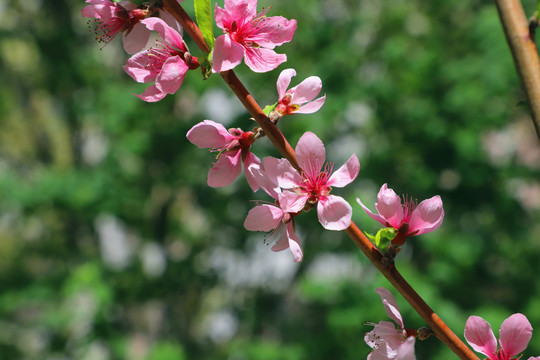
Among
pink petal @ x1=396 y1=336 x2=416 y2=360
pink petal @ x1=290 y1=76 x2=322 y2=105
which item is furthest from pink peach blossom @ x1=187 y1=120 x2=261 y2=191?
pink petal @ x1=396 y1=336 x2=416 y2=360

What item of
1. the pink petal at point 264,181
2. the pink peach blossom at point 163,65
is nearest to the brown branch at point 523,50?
the pink petal at point 264,181

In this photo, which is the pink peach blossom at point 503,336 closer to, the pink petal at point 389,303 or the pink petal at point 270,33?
the pink petal at point 389,303

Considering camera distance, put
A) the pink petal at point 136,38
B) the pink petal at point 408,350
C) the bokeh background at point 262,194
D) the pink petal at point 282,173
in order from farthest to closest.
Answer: the bokeh background at point 262,194, the pink petal at point 136,38, the pink petal at point 282,173, the pink petal at point 408,350

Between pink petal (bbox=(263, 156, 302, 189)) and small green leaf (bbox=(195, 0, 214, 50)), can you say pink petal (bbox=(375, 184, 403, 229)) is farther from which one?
small green leaf (bbox=(195, 0, 214, 50))

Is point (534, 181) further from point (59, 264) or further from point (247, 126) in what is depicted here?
point (59, 264)

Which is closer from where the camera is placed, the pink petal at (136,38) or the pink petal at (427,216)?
the pink petal at (427,216)

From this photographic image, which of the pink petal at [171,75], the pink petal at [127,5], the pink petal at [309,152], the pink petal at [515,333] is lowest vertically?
the pink petal at [515,333]

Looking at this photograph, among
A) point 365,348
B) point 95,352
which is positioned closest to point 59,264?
point 95,352
